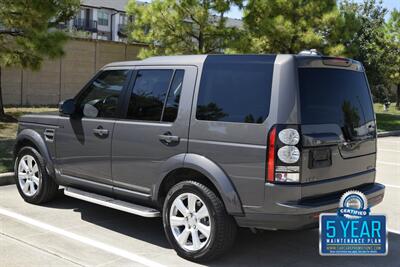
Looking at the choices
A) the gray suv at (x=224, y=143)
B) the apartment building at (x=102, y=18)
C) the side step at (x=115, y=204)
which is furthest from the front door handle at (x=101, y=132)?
the apartment building at (x=102, y=18)

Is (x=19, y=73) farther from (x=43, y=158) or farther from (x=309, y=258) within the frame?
(x=309, y=258)

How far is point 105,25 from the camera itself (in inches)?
2633

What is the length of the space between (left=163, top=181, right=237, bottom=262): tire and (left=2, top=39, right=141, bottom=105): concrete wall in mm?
16713

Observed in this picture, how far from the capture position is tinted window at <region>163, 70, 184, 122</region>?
5.05 meters

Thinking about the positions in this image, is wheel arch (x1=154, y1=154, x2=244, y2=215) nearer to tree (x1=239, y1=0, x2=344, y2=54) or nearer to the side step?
the side step

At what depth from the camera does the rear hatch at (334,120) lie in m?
4.42

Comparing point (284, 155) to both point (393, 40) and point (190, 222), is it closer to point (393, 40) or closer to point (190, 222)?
point (190, 222)

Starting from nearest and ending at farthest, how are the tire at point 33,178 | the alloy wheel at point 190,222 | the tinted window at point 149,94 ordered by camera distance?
1. the alloy wheel at point 190,222
2. the tinted window at point 149,94
3. the tire at point 33,178

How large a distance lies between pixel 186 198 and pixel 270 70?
55.8 inches

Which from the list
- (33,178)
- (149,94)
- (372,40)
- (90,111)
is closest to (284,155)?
(149,94)

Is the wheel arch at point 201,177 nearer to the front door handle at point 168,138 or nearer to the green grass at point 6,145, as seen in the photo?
the front door handle at point 168,138

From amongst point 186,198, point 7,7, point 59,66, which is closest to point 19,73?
point 59,66

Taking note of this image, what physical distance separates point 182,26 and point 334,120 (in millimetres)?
13747

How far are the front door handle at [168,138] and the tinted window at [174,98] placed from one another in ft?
0.52
